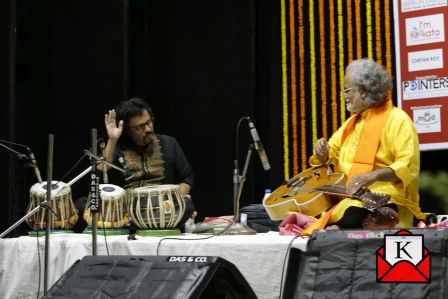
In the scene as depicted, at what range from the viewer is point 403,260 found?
8.44 ft

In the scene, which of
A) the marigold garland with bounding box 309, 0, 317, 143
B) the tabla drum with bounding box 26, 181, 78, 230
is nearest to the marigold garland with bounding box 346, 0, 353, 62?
the marigold garland with bounding box 309, 0, 317, 143

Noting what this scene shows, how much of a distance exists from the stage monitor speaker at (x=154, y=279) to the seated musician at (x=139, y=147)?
86.8 inches

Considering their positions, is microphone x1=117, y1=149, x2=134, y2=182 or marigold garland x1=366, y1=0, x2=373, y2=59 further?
marigold garland x1=366, y1=0, x2=373, y2=59

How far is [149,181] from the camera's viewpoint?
17.0 ft

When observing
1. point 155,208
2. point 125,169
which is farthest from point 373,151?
point 125,169

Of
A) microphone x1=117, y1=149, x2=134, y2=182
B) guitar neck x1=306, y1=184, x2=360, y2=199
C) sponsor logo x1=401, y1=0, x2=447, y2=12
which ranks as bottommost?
guitar neck x1=306, y1=184, x2=360, y2=199

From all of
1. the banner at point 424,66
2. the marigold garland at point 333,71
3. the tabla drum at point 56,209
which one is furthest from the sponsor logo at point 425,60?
the tabla drum at point 56,209

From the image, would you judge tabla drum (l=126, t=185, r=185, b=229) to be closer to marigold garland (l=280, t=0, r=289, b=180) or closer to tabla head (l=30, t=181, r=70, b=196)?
tabla head (l=30, t=181, r=70, b=196)

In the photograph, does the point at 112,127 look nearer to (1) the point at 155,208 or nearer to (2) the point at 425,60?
(1) the point at 155,208

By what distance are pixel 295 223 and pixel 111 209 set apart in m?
1.11

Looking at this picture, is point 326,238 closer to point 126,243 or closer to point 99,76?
point 126,243

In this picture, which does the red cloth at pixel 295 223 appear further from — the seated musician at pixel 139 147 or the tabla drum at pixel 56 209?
the tabla drum at pixel 56 209

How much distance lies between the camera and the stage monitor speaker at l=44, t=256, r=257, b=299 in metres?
2.62

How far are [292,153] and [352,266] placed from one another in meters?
3.64
